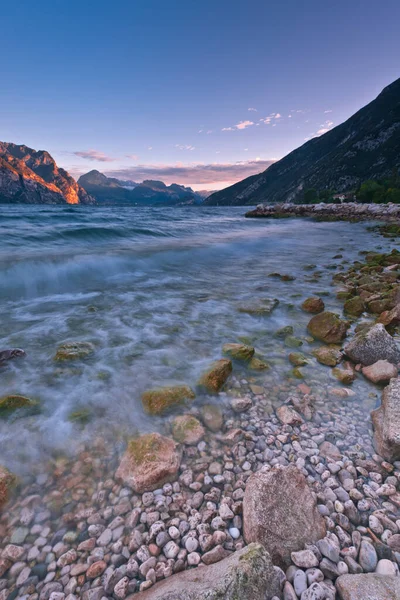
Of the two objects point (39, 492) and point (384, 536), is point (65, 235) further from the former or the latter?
point (384, 536)

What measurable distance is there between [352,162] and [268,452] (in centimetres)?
13356

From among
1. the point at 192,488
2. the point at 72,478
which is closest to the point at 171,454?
the point at 192,488

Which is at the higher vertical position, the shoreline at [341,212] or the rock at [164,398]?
the shoreline at [341,212]

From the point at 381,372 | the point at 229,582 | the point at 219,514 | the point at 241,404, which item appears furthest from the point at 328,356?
the point at 229,582

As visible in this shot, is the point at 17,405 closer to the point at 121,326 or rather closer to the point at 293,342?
the point at 121,326

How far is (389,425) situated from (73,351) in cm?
511

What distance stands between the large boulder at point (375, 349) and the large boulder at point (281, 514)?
9.68 feet

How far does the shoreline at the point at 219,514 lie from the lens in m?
1.99

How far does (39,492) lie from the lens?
2732mm

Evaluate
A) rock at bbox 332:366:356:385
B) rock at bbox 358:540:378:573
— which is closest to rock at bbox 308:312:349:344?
rock at bbox 332:366:356:385

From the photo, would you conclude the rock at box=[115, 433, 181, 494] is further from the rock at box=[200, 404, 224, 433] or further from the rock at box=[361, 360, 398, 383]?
the rock at box=[361, 360, 398, 383]

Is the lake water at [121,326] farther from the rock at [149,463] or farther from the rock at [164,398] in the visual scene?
the rock at [149,463]

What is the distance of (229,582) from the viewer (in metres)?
1.69

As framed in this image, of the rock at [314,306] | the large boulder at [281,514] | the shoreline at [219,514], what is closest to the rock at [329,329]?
the rock at [314,306]
